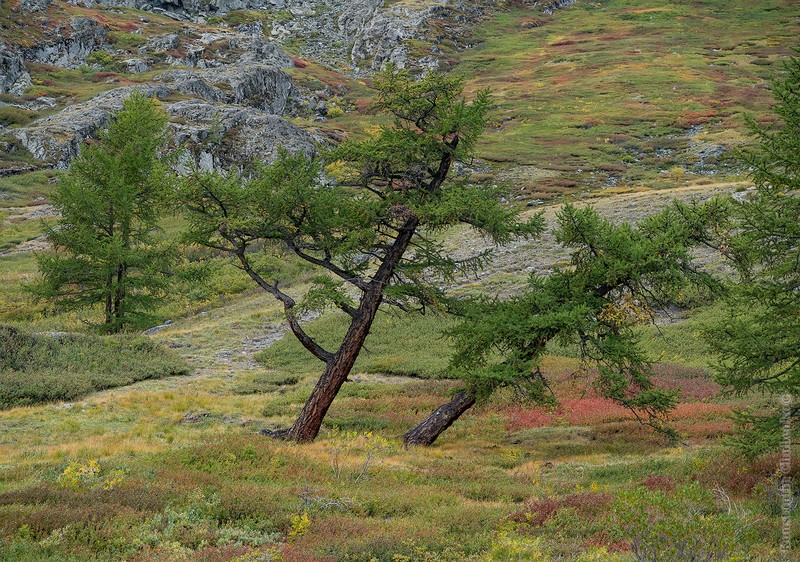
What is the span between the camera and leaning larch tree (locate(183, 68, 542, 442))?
14.5 meters

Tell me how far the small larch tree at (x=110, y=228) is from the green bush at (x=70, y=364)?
3169mm

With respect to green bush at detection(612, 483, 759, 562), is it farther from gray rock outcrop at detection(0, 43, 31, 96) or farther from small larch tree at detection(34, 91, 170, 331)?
gray rock outcrop at detection(0, 43, 31, 96)

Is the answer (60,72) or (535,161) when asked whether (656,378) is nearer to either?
(535,161)

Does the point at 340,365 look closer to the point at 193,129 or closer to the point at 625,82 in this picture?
the point at 193,129

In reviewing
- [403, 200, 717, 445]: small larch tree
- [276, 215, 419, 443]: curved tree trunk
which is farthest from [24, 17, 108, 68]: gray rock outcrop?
[403, 200, 717, 445]: small larch tree

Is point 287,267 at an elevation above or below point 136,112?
below

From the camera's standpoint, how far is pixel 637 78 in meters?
87.6

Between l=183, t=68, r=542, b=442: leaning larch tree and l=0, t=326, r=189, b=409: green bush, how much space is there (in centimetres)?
917

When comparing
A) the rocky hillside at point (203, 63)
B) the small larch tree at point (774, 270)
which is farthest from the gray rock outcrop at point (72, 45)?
the small larch tree at point (774, 270)

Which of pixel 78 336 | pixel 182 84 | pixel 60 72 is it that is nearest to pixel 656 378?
pixel 78 336

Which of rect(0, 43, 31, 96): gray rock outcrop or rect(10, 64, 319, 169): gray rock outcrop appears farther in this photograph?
rect(0, 43, 31, 96): gray rock outcrop

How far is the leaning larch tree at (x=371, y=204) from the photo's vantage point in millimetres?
14492

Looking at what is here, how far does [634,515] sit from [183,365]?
2217 centimetres

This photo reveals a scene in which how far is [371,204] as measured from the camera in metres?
15.3
